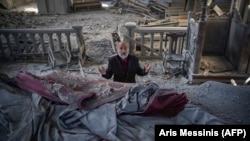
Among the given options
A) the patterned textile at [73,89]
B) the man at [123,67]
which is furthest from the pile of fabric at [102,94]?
the man at [123,67]

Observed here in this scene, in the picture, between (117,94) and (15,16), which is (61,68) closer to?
(117,94)

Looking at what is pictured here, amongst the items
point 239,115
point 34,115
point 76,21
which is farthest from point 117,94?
point 76,21

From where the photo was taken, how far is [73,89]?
3.54 metres

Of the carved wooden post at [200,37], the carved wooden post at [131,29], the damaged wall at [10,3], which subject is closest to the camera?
the carved wooden post at [200,37]

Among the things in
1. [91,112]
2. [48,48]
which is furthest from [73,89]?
[48,48]

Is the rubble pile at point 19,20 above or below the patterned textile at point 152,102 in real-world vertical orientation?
below

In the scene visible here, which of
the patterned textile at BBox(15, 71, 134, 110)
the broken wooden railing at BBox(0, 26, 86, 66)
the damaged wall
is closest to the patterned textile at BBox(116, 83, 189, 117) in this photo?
the patterned textile at BBox(15, 71, 134, 110)

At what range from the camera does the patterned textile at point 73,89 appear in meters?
3.24

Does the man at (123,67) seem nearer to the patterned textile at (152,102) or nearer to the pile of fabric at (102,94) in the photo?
the pile of fabric at (102,94)

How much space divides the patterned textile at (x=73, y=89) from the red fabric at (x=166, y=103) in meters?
0.53

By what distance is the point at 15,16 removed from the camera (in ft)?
48.2

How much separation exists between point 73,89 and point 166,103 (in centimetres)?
138

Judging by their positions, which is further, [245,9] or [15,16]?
[15,16]

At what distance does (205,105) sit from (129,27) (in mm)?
4029
